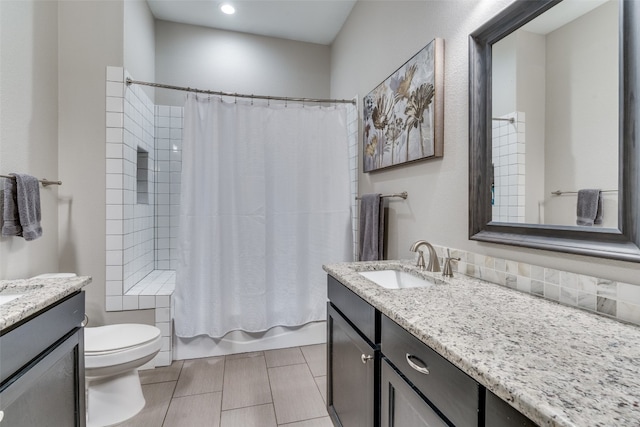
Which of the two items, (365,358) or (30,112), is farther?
(30,112)

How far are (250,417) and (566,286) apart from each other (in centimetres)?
164

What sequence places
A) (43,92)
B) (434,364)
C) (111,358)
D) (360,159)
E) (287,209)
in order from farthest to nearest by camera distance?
(360,159) → (287,209) → (43,92) → (111,358) → (434,364)

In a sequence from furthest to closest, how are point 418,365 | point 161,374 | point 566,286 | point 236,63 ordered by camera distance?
1. point 236,63
2. point 161,374
3. point 566,286
4. point 418,365

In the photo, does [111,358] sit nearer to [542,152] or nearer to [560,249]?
[560,249]

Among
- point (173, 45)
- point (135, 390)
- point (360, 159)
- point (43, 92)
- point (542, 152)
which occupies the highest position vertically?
point (173, 45)

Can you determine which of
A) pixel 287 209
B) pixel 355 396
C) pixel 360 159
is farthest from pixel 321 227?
pixel 355 396

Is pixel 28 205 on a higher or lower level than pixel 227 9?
lower

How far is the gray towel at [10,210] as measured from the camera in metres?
1.52

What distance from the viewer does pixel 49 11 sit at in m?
1.92

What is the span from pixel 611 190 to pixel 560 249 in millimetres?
Result: 219

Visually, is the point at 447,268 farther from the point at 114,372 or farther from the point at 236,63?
the point at 236,63

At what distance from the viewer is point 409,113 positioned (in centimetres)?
177

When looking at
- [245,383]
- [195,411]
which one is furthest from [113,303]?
[245,383]

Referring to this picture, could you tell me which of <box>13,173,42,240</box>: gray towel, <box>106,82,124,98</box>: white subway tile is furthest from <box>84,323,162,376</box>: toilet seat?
<box>106,82,124,98</box>: white subway tile
